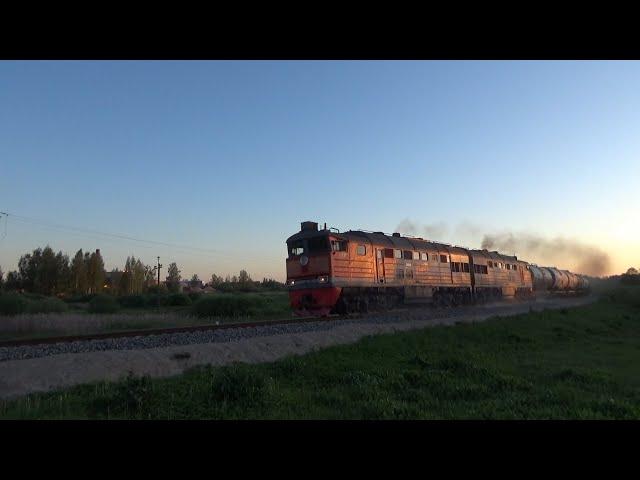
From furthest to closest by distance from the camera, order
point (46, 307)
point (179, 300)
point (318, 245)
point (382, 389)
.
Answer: point (179, 300), point (46, 307), point (318, 245), point (382, 389)

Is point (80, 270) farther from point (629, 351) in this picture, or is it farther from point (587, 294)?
point (629, 351)

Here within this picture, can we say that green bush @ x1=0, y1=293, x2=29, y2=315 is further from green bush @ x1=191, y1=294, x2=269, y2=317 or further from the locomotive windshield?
the locomotive windshield

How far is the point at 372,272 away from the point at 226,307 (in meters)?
13.1

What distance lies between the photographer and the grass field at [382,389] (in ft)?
24.5

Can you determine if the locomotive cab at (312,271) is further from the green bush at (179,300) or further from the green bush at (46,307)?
the green bush at (179,300)

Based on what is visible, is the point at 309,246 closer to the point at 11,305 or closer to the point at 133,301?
the point at 11,305

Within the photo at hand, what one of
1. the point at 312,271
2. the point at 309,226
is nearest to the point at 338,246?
the point at 312,271

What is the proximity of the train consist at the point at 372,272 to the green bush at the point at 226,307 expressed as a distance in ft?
29.7

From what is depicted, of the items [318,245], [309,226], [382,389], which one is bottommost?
[382,389]

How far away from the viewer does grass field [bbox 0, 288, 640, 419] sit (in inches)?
294

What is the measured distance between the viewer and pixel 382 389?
938 cm

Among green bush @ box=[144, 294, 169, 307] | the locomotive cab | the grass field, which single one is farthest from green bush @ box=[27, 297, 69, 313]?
the grass field
